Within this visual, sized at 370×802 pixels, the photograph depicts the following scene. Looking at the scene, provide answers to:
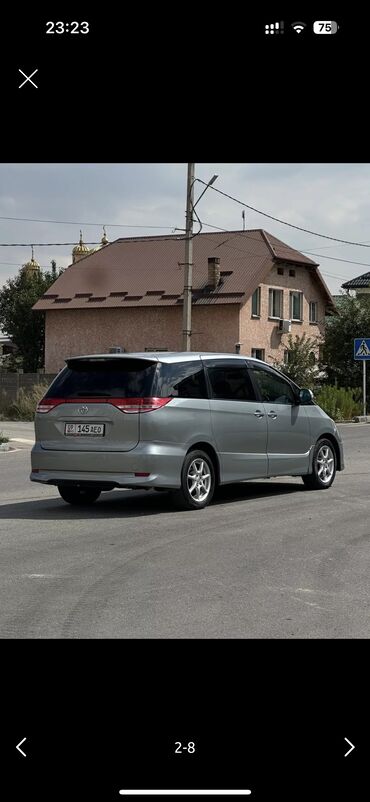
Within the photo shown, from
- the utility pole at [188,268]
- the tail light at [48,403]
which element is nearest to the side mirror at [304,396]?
the tail light at [48,403]

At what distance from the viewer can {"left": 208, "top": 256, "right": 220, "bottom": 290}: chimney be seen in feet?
157

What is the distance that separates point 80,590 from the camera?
6.94 metres

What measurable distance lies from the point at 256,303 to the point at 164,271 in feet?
16.4

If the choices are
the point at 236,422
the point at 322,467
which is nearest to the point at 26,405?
the point at 322,467

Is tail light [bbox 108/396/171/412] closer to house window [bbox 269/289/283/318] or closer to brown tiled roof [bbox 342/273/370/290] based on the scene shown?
house window [bbox 269/289/283/318]

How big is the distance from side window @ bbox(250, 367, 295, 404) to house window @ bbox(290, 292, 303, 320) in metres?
39.5

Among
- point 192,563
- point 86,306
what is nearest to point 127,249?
point 86,306

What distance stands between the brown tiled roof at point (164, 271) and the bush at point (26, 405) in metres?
12.3

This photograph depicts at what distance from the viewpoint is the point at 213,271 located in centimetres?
4812

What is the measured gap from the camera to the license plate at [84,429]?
35.8 ft

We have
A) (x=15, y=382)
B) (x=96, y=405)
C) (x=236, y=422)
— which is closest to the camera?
(x=96, y=405)
